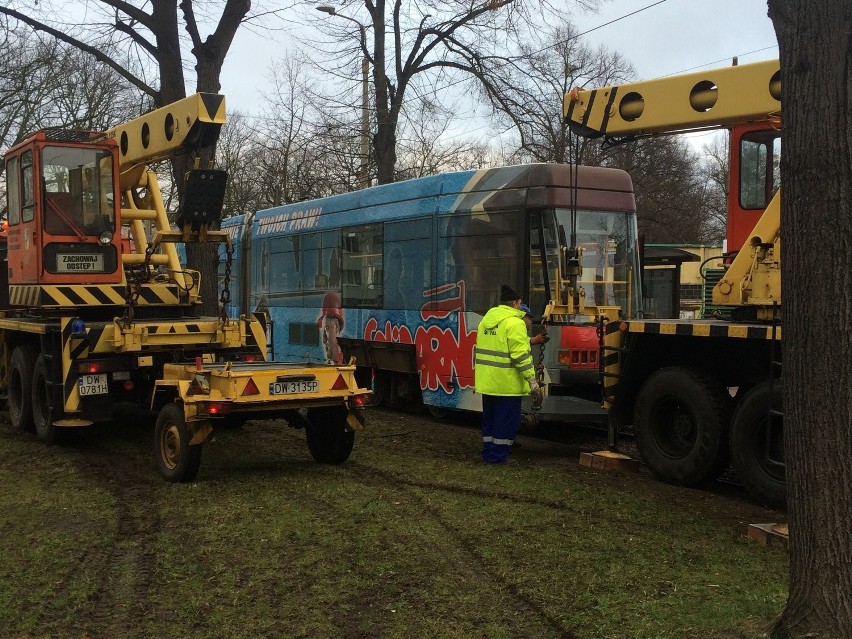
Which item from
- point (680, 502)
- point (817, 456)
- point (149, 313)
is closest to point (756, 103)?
point (680, 502)

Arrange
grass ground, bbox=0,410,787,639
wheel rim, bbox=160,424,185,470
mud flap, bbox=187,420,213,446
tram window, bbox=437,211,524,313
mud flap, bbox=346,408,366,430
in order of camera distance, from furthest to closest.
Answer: tram window, bbox=437,211,524,313
mud flap, bbox=346,408,366,430
wheel rim, bbox=160,424,185,470
mud flap, bbox=187,420,213,446
grass ground, bbox=0,410,787,639

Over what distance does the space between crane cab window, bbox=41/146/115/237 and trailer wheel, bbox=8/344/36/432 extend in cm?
154

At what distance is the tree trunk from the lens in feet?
13.6

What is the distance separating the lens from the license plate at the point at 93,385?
375 inches

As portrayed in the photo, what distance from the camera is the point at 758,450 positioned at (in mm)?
7680

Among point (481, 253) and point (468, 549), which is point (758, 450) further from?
point (481, 253)

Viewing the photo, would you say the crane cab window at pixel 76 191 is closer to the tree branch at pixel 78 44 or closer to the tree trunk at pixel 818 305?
the tree branch at pixel 78 44

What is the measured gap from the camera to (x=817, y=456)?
167 inches

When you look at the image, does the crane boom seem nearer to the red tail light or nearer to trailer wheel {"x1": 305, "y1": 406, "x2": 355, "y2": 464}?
trailer wheel {"x1": 305, "y1": 406, "x2": 355, "y2": 464}

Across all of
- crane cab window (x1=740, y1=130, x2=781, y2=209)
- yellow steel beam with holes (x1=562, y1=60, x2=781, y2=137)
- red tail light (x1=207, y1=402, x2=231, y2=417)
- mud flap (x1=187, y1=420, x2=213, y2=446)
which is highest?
yellow steel beam with holes (x1=562, y1=60, x2=781, y2=137)

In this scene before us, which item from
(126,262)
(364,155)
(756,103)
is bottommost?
(126,262)

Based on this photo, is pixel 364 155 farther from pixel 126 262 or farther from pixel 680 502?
pixel 680 502

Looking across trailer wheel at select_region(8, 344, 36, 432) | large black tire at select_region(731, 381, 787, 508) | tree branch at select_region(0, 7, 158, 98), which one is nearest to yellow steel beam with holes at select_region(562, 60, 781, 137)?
large black tire at select_region(731, 381, 787, 508)

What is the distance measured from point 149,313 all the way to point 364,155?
12415 millimetres
